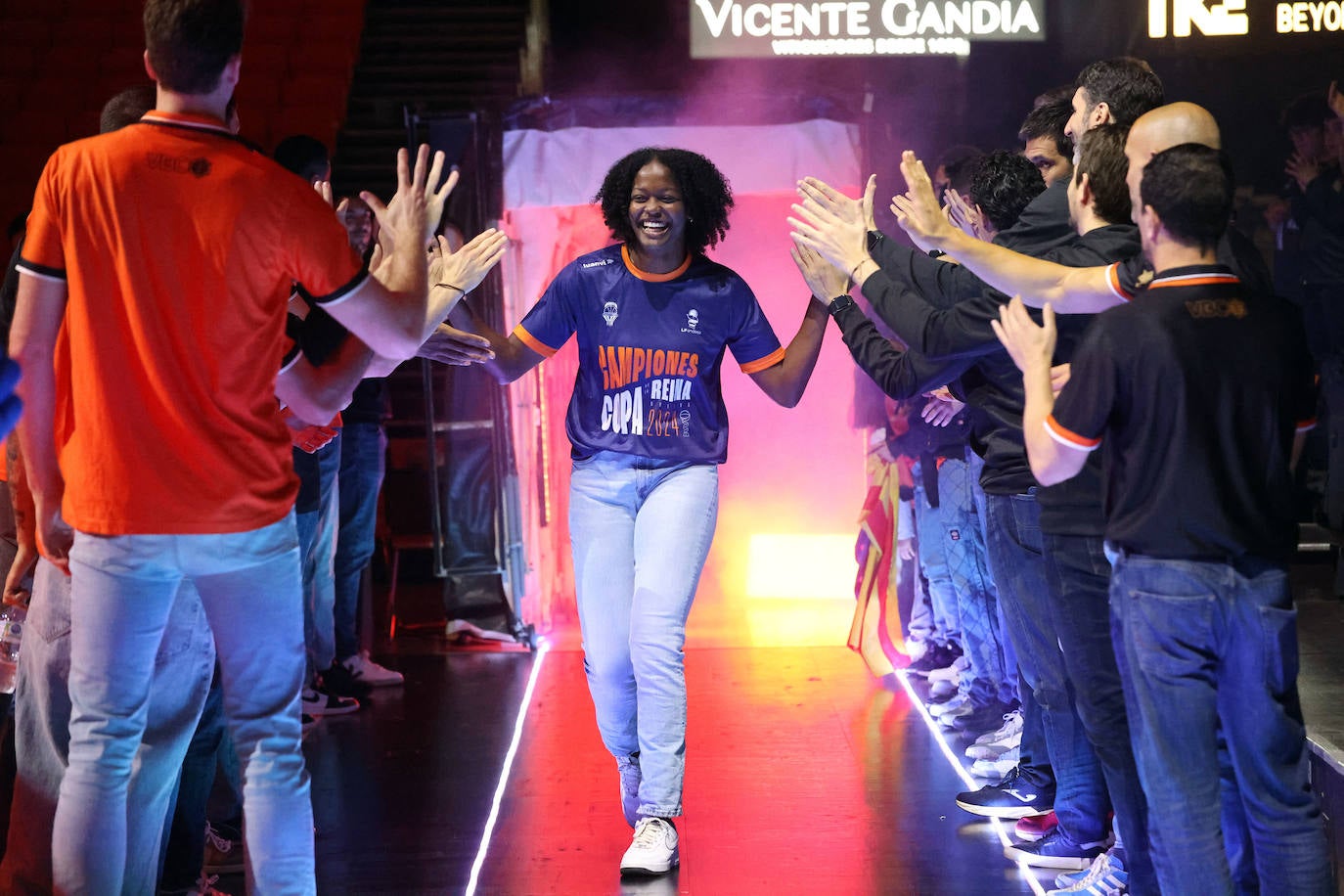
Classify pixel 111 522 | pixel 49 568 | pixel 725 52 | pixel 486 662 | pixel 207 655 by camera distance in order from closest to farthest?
1. pixel 111 522
2. pixel 207 655
3. pixel 49 568
4. pixel 486 662
5. pixel 725 52

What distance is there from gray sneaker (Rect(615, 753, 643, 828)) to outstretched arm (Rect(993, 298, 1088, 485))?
62.8 inches

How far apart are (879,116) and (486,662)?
305 cm

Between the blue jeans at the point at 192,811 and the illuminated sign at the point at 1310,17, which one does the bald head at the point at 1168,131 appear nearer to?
the blue jeans at the point at 192,811

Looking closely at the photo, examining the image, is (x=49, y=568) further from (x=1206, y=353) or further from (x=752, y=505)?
(x=752, y=505)

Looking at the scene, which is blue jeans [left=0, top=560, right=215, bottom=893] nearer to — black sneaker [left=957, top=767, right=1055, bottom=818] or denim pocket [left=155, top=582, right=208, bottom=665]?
denim pocket [left=155, top=582, right=208, bottom=665]

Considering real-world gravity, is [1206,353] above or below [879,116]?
below

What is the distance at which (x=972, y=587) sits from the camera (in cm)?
478

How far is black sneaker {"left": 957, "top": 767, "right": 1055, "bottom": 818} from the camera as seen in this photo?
361 cm

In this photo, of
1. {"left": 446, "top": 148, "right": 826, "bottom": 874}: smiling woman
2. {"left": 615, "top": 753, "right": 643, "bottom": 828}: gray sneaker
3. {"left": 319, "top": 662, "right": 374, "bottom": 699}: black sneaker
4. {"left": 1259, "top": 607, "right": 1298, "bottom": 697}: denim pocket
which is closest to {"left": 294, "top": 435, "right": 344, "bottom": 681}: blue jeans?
{"left": 319, "top": 662, "right": 374, "bottom": 699}: black sneaker

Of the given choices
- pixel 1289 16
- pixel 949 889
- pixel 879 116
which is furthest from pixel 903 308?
pixel 1289 16

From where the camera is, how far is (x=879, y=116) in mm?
5992

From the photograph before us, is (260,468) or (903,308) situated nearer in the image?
(260,468)

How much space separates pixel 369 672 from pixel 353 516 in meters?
0.63

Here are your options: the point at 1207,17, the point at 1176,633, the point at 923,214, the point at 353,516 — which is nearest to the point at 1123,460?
the point at 1176,633
